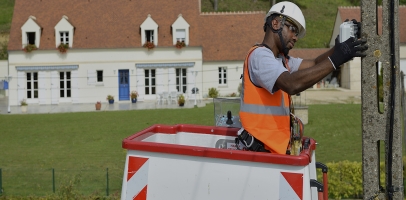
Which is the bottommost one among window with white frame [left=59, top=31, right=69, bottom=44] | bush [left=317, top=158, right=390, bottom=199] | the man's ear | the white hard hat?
bush [left=317, top=158, right=390, bottom=199]

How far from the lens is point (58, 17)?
42500 millimetres

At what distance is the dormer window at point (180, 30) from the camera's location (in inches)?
1618

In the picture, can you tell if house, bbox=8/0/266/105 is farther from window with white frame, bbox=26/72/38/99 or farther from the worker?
the worker

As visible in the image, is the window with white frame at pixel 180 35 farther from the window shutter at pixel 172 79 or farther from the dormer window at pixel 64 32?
the dormer window at pixel 64 32

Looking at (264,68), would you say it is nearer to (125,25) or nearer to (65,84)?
(65,84)

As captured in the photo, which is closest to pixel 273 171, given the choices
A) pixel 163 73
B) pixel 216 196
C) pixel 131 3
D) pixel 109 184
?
pixel 216 196

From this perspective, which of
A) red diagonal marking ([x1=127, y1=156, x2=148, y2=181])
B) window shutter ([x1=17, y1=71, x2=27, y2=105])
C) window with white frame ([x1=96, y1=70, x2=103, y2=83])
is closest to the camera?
red diagonal marking ([x1=127, y1=156, x2=148, y2=181])

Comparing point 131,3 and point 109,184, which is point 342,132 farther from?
point 131,3

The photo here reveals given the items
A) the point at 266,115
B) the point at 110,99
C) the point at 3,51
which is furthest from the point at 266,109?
the point at 3,51

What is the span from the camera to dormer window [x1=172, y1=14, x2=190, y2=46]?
135ft

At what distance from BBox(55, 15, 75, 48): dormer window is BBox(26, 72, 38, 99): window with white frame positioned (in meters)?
2.62

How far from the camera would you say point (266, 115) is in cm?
464

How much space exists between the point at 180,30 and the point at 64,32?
775 cm

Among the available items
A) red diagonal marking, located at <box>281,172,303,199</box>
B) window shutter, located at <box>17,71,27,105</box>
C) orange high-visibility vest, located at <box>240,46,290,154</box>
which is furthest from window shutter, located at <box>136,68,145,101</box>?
red diagonal marking, located at <box>281,172,303,199</box>
